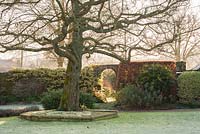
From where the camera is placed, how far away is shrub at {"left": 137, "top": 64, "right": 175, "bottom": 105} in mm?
19391

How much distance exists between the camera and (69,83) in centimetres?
1452

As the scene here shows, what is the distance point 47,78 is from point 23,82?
5.04 ft

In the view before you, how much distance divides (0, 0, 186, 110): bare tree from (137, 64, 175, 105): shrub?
4.42 metres

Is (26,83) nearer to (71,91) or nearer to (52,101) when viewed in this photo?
(52,101)

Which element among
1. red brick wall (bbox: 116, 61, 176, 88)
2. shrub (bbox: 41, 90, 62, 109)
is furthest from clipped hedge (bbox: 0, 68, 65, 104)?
shrub (bbox: 41, 90, 62, 109)

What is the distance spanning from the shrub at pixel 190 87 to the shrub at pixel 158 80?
501mm

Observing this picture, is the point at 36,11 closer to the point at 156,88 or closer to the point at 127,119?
the point at 127,119

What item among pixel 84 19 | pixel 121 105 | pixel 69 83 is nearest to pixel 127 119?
pixel 69 83

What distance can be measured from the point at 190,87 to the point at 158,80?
162cm

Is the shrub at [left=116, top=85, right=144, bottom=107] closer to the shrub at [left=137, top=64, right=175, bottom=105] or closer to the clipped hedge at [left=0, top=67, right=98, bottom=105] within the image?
the shrub at [left=137, top=64, right=175, bottom=105]

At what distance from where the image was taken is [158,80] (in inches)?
766

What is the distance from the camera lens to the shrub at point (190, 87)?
19609 mm

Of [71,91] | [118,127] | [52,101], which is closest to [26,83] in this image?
[52,101]

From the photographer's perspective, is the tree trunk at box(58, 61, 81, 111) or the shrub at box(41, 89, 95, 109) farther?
the shrub at box(41, 89, 95, 109)
